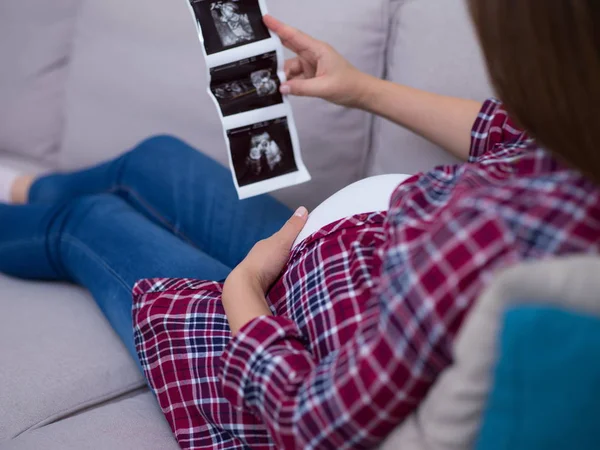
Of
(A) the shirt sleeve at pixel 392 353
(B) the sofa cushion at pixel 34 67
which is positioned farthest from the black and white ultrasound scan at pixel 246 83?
(B) the sofa cushion at pixel 34 67

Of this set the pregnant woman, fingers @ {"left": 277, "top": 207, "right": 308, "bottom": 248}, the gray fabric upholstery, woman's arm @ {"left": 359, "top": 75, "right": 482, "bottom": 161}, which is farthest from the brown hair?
woman's arm @ {"left": 359, "top": 75, "right": 482, "bottom": 161}

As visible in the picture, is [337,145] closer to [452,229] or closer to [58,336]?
[58,336]

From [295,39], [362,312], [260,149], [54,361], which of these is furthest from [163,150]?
[362,312]

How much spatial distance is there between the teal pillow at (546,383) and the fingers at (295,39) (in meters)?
0.82

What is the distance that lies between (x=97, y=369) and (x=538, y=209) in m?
0.82

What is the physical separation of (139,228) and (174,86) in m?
0.41

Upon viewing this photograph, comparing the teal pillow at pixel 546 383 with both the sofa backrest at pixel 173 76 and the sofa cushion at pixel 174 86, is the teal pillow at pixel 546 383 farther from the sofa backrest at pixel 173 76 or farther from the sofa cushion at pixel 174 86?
the sofa cushion at pixel 174 86

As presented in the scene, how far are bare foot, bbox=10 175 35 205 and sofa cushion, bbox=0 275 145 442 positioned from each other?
357 millimetres

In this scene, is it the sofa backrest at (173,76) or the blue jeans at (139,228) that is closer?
the blue jeans at (139,228)

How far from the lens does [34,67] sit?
5.69 ft

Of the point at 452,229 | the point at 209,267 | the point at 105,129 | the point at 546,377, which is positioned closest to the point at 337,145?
the point at 209,267

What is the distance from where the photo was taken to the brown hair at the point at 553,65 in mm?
561

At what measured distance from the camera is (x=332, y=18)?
4.63 ft

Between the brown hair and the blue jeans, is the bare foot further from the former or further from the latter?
the brown hair
